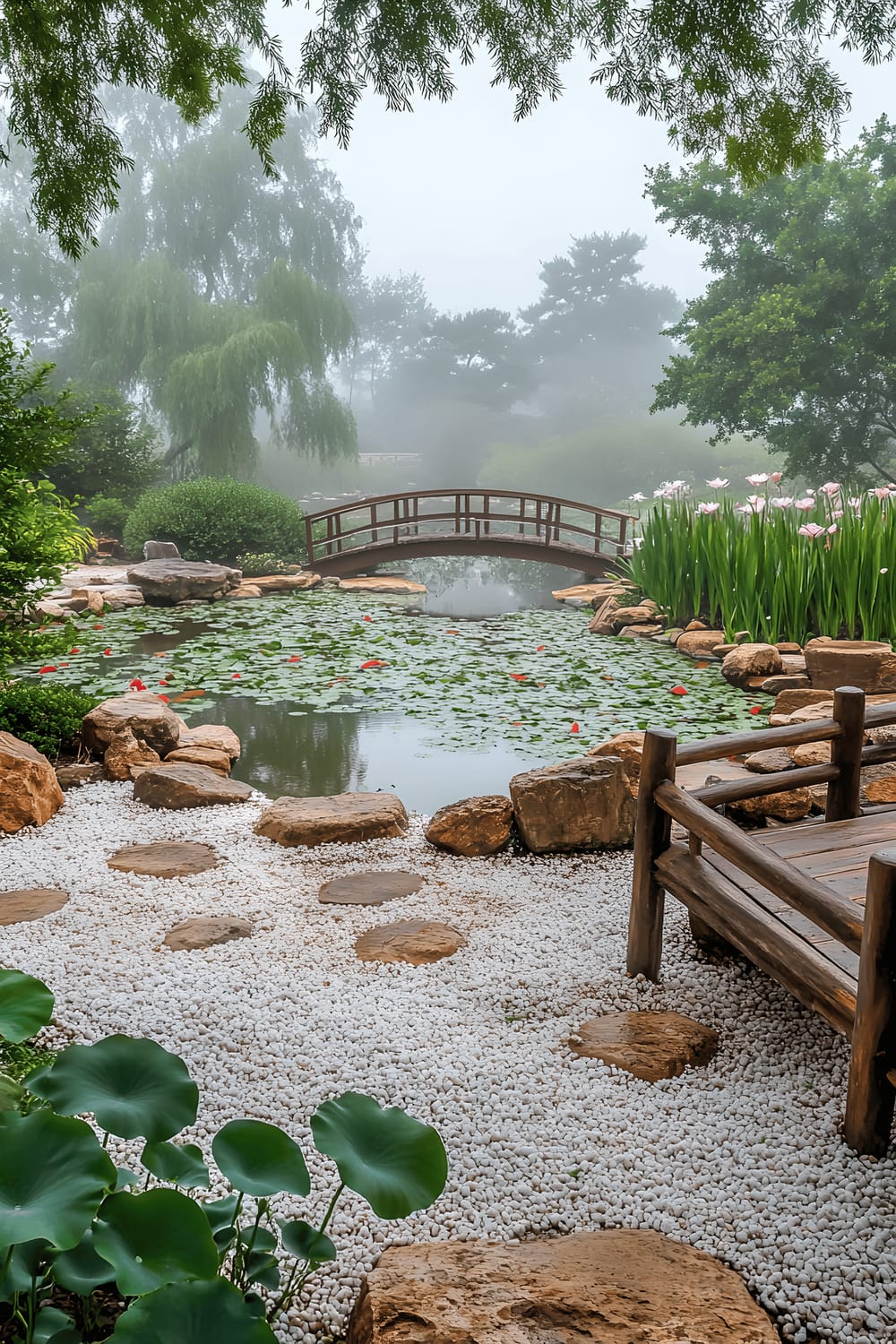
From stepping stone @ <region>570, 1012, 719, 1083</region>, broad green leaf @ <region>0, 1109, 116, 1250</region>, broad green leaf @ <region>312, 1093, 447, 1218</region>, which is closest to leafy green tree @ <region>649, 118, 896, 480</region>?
stepping stone @ <region>570, 1012, 719, 1083</region>

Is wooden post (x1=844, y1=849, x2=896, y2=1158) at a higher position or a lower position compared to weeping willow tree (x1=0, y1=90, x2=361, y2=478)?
lower

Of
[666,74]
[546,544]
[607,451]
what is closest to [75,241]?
[666,74]

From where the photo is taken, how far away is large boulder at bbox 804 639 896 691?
189 inches

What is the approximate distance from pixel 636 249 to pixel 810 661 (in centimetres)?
2825

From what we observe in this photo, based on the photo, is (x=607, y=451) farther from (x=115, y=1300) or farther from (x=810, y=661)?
(x=115, y=1300)

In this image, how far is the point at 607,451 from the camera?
2756 cm

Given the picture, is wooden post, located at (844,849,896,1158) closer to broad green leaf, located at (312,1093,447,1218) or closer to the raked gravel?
the raked gravel

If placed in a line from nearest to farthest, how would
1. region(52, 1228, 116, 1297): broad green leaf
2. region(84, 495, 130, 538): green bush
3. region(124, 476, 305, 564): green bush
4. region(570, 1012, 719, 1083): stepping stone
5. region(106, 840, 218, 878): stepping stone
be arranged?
region(52, 1228, 116, 1297): broad green leaf
region(570, 1012, 719, 1083): stepping stone
region(106, 840, 218, 878): stepping stone
region(124, 476, 305, 564): green bush
region(84, 495, 130, 538): green bush

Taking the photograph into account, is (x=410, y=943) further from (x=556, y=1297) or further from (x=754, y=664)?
(x=754, y=664)

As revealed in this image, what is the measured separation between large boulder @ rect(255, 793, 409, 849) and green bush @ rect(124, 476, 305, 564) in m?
9.09

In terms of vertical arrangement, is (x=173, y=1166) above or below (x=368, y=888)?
above

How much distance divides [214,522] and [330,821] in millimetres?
9415

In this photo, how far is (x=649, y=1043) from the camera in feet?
6.15

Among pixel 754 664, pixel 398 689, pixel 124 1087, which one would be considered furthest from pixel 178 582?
pixel 124 1087
